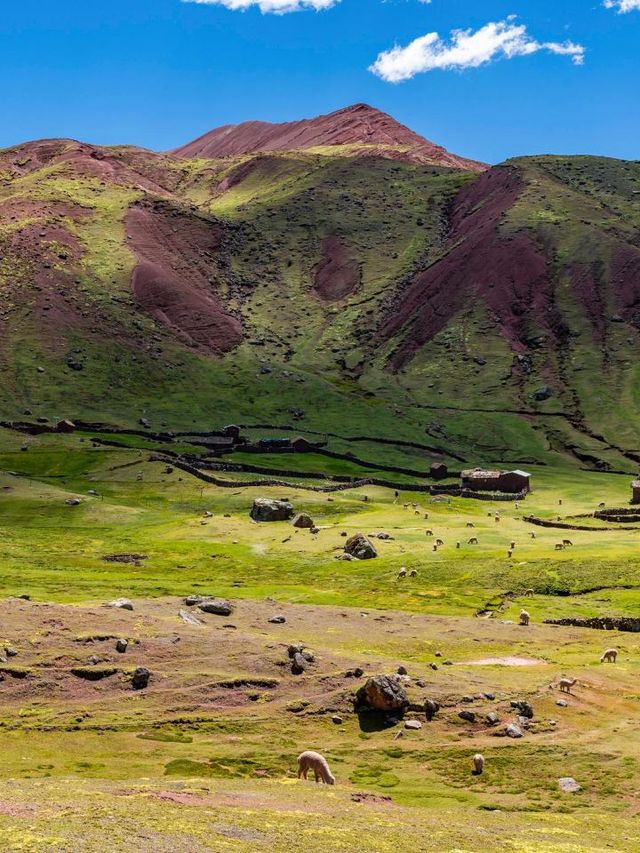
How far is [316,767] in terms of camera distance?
127 ft

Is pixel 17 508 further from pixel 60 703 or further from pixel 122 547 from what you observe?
pixel 60 703

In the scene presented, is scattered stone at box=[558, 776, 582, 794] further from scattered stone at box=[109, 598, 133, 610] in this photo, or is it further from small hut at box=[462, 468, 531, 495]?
small hut at box=[462, 468, 531, 495]

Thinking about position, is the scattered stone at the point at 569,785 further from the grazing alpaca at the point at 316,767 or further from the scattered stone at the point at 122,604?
the scattered stone at the point at 122,604

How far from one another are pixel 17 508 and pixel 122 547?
24.0 m

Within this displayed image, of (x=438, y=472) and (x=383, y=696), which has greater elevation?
(x=383, y=696)

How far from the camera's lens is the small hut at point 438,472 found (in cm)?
15788

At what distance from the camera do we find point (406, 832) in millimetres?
30875

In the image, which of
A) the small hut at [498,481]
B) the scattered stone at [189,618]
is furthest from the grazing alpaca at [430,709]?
the small hut at [498,481]

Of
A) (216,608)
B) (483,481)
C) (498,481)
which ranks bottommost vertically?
(483,481)

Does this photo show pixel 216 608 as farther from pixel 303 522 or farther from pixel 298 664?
pixel 303 522

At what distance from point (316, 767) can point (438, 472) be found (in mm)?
121242

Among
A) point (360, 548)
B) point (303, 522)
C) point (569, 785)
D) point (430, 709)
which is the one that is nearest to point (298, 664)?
point (430, 709)

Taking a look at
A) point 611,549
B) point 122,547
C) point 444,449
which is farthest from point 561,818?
point 444,449

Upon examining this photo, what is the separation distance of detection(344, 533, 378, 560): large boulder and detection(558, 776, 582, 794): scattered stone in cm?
5356
